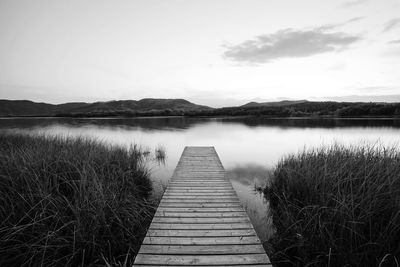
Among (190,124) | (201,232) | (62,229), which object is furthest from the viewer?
(190,124)

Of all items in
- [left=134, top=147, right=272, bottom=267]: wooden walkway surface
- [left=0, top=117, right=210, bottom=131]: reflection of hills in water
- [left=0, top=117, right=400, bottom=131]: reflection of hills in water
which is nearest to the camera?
[left=134, top=147, right=272, bottom=267]: wooden walkway surface

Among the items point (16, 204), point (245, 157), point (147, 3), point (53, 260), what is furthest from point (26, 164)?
point (147, 3)

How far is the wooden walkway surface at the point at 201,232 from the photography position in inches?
94.7

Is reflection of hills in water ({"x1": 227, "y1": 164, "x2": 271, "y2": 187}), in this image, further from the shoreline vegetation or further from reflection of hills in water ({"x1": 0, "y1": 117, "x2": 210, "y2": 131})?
reflection of hills in water ({"x1": 0, "y1": 117, "x2": 210, "y2": 131})

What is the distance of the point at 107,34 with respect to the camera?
53.9 ft

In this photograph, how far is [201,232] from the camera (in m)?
3.01

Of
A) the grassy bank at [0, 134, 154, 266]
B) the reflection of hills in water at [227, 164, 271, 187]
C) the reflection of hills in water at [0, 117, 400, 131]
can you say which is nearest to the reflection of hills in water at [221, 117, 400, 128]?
the reflection of hills in water at [0, 117, 400, 131]

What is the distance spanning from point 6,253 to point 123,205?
1552 millimetres

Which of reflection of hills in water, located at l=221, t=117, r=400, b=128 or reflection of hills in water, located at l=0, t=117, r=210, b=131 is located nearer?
reflection of hills in water, located at l=221, t=117, r=400, b=128

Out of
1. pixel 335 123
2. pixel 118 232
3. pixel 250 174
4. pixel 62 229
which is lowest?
pixel 250 174

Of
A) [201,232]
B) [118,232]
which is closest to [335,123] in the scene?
[201,232]

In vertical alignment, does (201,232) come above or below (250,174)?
above

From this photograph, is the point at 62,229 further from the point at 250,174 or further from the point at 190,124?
the point at 190,124

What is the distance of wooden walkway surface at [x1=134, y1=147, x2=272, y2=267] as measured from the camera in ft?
7.89
